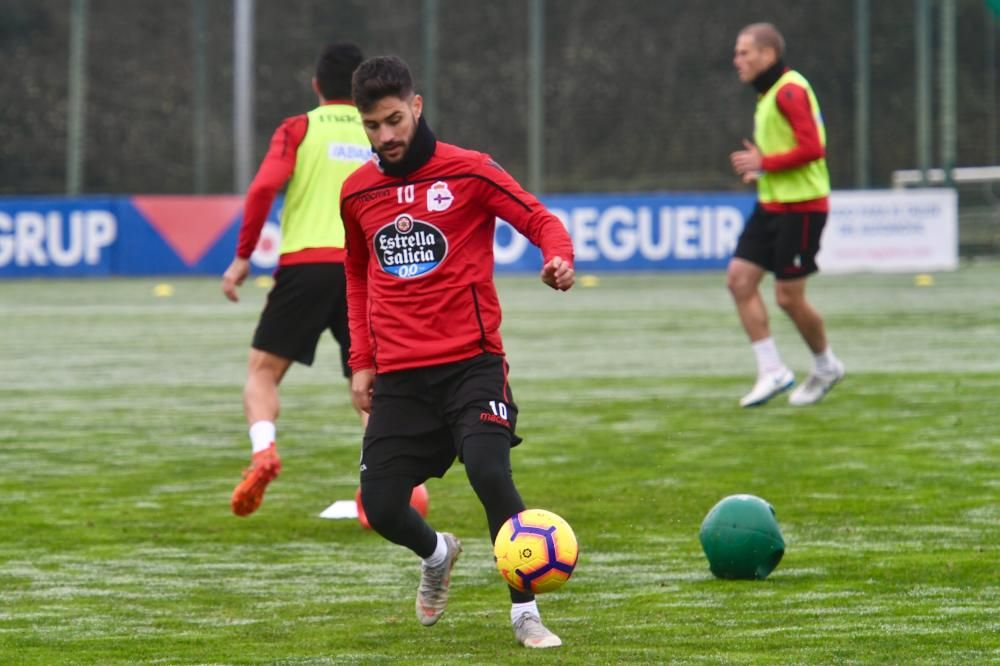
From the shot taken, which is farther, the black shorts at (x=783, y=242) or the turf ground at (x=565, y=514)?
the black shorts at (x=783, y=242)

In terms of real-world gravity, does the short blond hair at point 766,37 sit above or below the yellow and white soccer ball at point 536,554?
above

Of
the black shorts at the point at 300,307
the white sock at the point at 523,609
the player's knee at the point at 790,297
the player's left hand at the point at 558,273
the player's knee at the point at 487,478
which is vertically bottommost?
the white sock at the point at 523,609

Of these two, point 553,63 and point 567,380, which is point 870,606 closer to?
point 567,380

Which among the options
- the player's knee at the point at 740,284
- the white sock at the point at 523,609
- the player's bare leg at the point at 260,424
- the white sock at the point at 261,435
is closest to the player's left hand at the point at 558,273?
the white sock at the point at 523,609

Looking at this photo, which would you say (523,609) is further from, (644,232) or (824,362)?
(644,232)

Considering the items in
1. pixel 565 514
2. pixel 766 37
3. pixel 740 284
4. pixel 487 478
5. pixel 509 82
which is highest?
pixel 509 82

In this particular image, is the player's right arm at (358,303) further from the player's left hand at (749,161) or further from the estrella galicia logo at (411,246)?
the player's left hand at (749,161)

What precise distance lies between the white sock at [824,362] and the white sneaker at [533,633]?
6.16 metres

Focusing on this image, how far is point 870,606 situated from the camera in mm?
5848

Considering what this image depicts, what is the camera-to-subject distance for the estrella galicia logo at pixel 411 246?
5.67 metres

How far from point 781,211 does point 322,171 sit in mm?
4013

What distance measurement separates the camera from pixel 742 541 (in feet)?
20.7

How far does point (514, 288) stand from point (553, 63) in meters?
14.3

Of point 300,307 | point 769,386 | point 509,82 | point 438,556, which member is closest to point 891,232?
point 509,82
